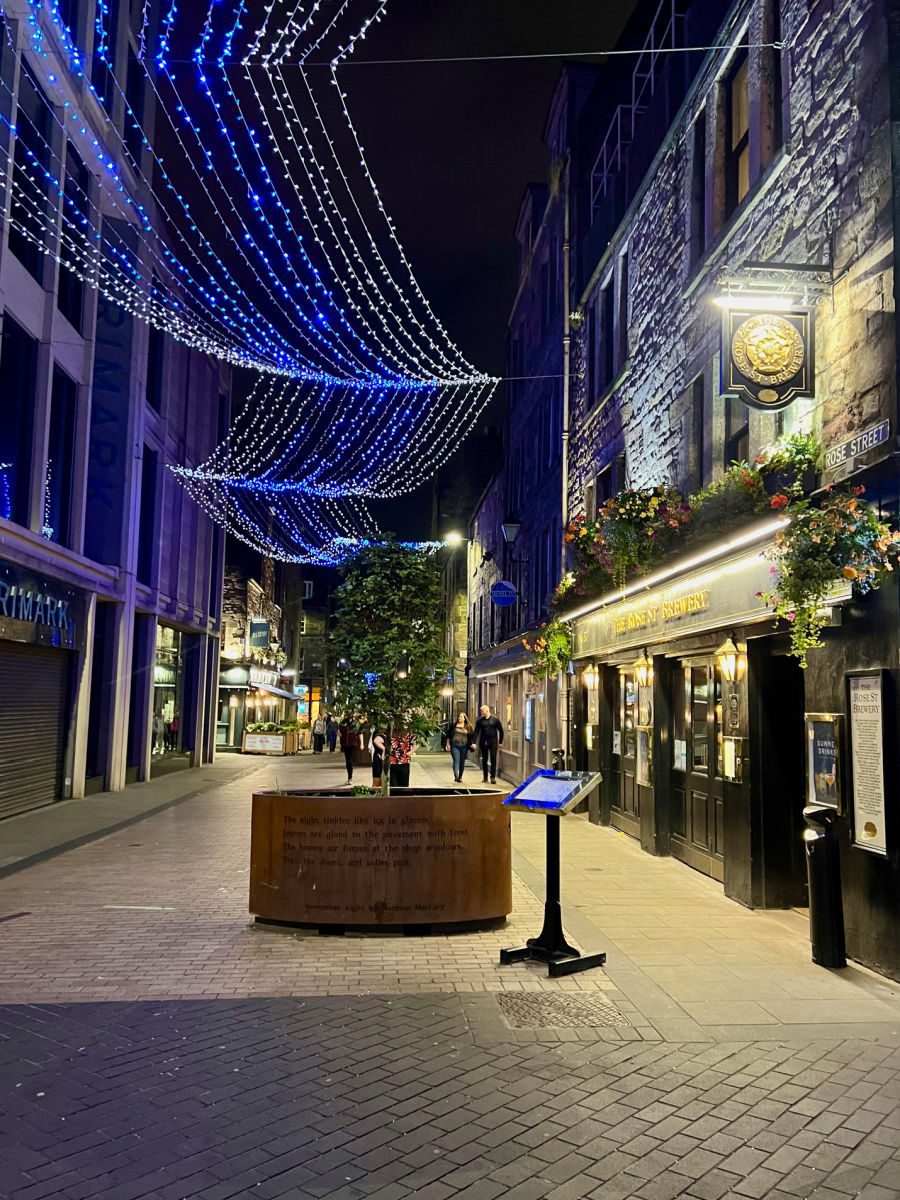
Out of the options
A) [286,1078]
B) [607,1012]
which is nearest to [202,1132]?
[286,1078]

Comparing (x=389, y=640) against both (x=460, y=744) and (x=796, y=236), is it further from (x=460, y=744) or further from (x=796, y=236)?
(x=460, y=744)

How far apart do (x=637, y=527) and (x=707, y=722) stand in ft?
8.53

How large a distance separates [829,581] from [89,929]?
260 inches

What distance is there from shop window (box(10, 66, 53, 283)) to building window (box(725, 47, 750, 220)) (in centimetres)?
999

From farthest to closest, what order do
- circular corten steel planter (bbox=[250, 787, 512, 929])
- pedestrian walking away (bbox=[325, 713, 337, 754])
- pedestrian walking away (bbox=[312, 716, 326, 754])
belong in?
1. pedestrian walking away (bbox=[325, 713, 337, 754])
2. pedestrian walking away (bbox=[312, 716, 326, 754])
3. circular corten steel planter (bbox=[250, 787, 512, 929])

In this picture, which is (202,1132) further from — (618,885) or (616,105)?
(616,105)

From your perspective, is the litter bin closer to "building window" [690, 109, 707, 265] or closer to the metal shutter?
"building window" [690, 109, 707, 265]

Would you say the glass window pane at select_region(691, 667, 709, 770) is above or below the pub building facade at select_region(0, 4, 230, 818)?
below

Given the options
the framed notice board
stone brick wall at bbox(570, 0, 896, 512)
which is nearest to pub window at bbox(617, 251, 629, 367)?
stone brick wall at bbox(570, 0, 896, 512)

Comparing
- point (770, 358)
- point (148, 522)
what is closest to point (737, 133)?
point (770, 358)

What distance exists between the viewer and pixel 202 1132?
4113 millimetres

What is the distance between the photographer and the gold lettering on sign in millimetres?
10069

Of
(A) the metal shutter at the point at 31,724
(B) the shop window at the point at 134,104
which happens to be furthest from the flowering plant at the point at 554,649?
(B) the shop window at the point at 134,104

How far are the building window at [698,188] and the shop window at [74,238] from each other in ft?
35.0
